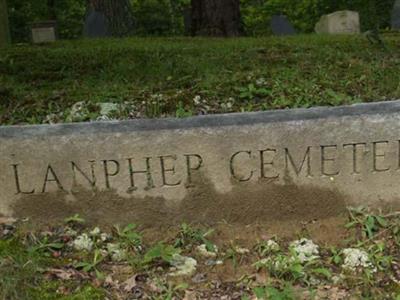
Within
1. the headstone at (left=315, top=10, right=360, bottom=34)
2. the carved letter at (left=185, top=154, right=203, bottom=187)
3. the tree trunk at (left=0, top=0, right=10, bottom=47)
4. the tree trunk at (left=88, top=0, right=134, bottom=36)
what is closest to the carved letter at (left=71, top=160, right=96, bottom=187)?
the carved letter at (left=185, top=154, right=203, bottom=187)

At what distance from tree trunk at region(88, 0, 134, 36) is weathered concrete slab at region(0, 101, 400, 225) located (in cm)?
791

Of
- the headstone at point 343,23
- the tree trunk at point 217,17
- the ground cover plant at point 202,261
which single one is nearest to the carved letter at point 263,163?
the ground cover plant at point 202,261

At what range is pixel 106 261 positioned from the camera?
116 inches

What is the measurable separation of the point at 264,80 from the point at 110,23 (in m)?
6.73

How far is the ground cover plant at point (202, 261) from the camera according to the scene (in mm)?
2699

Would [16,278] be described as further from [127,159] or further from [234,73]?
[234,73]

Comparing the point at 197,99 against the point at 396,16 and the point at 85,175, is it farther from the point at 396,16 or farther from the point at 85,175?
the point at 396,16

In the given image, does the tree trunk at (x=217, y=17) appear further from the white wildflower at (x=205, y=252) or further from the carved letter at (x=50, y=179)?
the white wildflower at (x=205, y=252)

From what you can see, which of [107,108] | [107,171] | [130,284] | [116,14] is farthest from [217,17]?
[130,284]

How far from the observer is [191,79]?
16.0 ft

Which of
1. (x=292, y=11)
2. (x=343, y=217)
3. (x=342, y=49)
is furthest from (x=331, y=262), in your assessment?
(x=292, y=11)

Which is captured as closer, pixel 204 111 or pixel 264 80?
pixel 204 111

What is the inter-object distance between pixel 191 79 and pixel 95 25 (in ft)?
22.4

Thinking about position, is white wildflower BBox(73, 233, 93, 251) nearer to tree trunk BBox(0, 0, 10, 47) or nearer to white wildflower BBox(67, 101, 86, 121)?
white wildflower BBox(67, 101, 86, 121)
